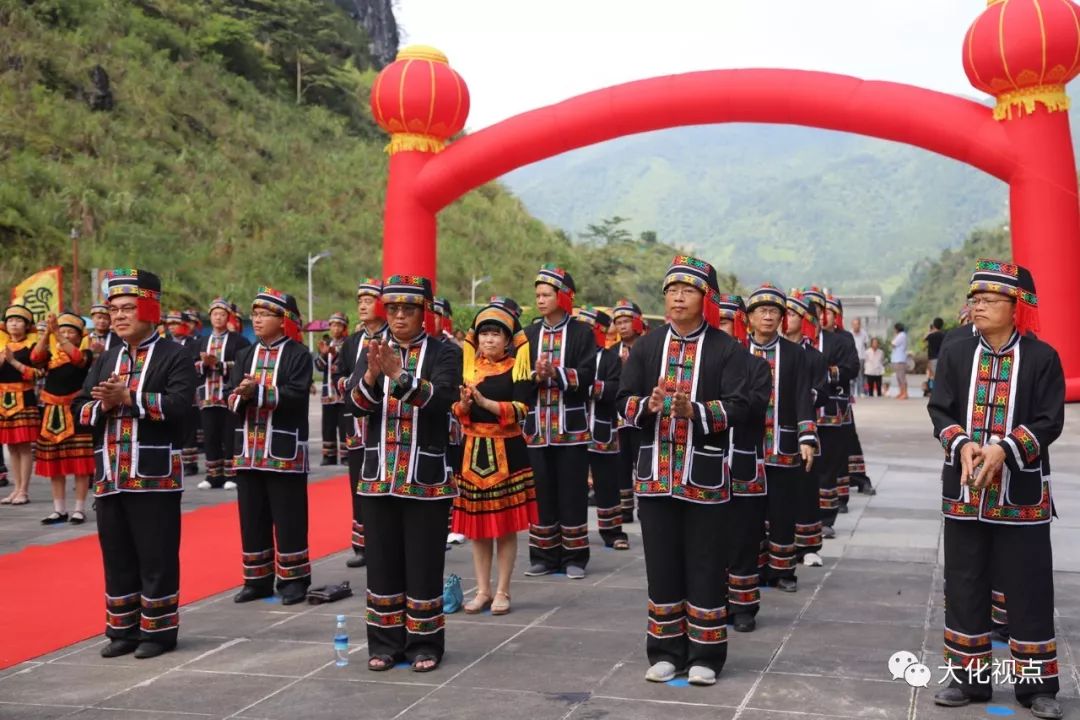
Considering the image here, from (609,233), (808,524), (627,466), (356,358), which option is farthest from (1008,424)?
(609,233)

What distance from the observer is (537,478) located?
7203mm

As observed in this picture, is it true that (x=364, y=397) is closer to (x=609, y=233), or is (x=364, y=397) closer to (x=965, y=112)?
(x=965, y=112)

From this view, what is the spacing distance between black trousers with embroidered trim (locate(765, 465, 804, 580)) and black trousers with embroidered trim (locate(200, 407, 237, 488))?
257 inches

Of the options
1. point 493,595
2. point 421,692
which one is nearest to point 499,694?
point 421,692

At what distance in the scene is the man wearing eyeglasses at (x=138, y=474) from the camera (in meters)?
5.35

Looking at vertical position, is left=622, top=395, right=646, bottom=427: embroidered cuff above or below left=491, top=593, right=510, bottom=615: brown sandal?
above

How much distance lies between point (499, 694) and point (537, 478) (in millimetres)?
2704

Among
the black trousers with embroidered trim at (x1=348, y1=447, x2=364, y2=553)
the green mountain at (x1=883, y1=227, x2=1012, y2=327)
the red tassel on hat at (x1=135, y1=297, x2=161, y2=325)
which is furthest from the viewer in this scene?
the green mountain at (x1=883, y1=227, x2=1012, y2=327)

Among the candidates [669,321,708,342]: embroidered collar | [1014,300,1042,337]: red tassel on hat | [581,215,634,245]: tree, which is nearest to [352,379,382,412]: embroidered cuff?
[669,321,708,342]: embroidered collar

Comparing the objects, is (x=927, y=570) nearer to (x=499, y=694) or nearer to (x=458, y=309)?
(x=499, y=694)

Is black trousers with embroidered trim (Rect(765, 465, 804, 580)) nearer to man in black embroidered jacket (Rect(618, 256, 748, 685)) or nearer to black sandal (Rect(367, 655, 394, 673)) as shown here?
man in black embroidered jacket (Rect(618, 256, 748, 685))

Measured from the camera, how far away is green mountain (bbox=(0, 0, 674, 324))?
3541 centimetres

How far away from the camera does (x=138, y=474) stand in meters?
5.40

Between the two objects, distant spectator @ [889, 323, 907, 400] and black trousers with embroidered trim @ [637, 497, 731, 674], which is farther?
distant spectator @ [889, 323, 907, 400]
